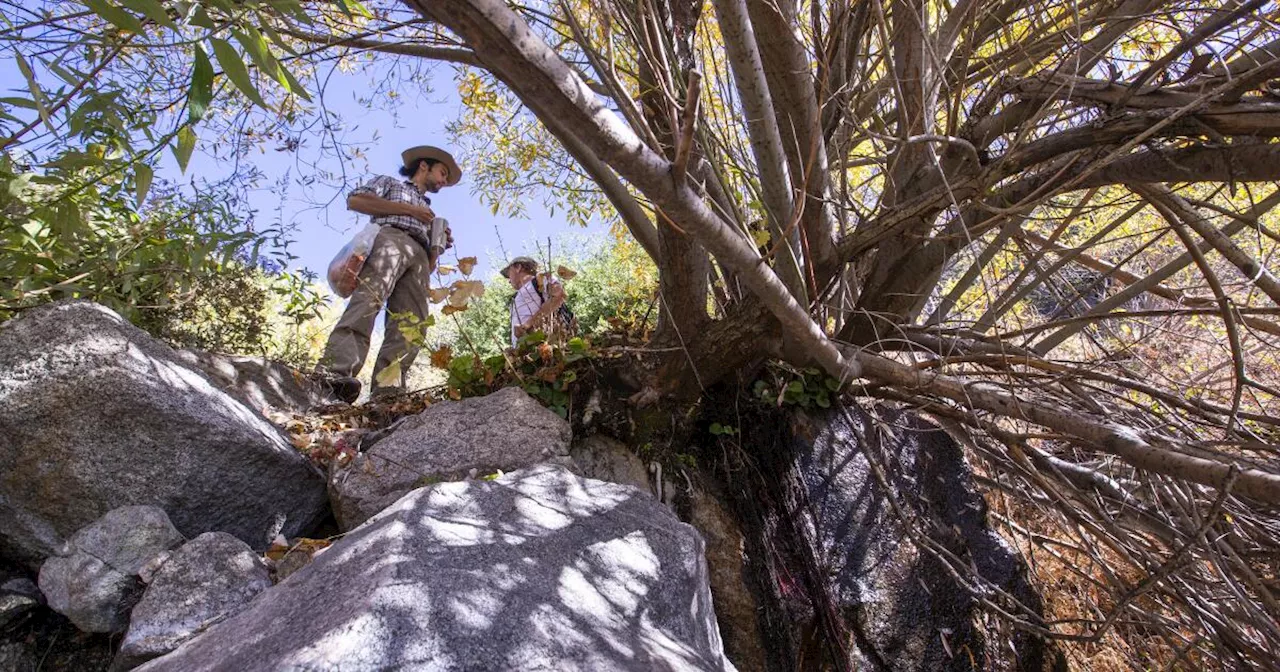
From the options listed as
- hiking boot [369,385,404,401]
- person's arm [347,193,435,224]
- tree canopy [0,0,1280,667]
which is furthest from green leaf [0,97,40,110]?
person's arm [347,193,435,224]

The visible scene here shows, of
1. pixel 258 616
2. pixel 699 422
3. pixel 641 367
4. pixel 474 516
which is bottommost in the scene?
pixel 258 616

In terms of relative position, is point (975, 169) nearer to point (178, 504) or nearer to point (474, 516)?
point (474, 516)

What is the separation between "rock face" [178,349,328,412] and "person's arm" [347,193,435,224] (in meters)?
1.16

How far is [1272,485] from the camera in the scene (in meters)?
1.86

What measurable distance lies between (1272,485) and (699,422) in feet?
7.46

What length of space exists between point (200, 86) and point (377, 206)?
140 inches

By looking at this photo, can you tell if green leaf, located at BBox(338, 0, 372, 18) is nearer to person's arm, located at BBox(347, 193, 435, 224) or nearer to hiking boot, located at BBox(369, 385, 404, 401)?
hiking boot, located at BBox(369, 385, 404, 401)

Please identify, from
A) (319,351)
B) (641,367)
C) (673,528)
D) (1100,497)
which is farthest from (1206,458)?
(319,351)

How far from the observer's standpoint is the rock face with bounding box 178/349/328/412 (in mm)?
3725

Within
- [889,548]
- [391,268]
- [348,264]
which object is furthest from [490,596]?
[391,268]

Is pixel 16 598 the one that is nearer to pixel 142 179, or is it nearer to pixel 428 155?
pixel 142 179

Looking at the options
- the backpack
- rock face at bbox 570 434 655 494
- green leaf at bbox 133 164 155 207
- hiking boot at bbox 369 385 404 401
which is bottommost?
rock face at bbox 570 434 655 494

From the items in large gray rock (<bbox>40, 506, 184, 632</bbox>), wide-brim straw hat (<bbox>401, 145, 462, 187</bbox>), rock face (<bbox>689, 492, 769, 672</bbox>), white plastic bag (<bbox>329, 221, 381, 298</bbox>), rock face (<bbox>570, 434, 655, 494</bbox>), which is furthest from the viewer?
wide-brim straw hat (<bbox>401, 145, 462, 187</bbox>)

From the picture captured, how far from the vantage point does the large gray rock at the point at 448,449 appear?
290 cm
